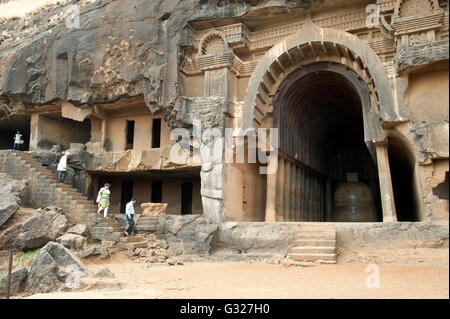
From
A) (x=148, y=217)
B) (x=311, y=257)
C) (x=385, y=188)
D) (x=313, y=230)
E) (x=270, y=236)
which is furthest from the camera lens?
(x=148, y=217)

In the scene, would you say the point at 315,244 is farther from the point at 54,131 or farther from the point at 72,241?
the point at 54,131

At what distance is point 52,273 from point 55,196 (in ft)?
23.6

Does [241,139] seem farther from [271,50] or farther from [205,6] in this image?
[205,6]

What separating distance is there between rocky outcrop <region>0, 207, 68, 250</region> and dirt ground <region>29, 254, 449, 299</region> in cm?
242

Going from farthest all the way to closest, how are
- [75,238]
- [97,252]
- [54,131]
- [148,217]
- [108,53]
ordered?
[54,131]
[108,53]
[148,217]
[75,238]
[97,252]

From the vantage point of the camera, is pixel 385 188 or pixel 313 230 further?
pixel 385 188

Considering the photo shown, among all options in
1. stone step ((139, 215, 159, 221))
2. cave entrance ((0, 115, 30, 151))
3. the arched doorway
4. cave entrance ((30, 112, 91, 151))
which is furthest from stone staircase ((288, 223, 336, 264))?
cave entrance ((0, 115, 30, 151))

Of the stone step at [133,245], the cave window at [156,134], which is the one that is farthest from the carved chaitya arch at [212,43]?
the stone step at [133,245]

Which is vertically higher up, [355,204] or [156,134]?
[156,134]

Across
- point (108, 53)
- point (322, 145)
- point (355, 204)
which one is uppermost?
point (108, 53)

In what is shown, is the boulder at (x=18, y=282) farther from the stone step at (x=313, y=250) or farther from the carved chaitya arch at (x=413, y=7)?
the carved chaitya arch at (x=413, y=7)

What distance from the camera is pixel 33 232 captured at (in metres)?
12.1

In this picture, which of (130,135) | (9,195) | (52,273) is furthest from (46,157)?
(52,273)

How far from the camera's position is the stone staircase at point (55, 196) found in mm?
13281
